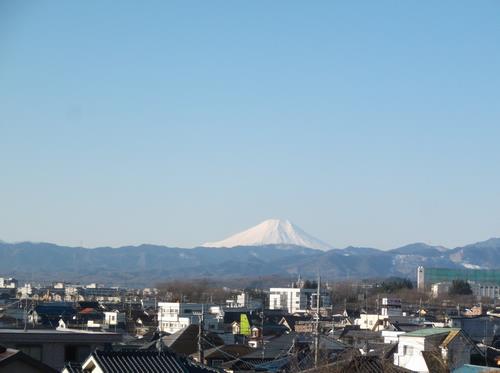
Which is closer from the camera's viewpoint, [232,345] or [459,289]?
[232,345]

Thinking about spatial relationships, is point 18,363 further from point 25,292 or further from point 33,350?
point 25,292

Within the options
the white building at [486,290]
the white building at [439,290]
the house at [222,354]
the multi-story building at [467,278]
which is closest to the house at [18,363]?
the house at [222,354]

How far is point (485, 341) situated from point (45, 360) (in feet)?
53.7

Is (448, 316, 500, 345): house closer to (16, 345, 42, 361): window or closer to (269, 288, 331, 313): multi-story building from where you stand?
(16, 345, 42, 361): window

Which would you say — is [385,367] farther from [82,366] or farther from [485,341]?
[485,341]

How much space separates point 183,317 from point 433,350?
983 inches

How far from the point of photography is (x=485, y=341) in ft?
96.0

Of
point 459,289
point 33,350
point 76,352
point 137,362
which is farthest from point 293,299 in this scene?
point 137,362

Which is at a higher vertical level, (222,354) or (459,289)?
(459,289)

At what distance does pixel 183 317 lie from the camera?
45.2m

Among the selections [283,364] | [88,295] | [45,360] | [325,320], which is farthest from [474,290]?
[45,360]

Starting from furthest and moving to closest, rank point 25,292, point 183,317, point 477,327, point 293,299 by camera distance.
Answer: point 293,299 → point 25,292 → point 183,317 → point 477,327

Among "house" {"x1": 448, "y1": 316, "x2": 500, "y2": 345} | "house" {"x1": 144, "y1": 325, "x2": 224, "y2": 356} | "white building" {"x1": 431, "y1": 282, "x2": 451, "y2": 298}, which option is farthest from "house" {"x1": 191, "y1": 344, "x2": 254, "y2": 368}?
"white building" {"x1": 431, "y1": 282, "x2": 451, "y2": 298}

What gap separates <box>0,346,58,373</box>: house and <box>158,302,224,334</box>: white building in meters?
23.1
